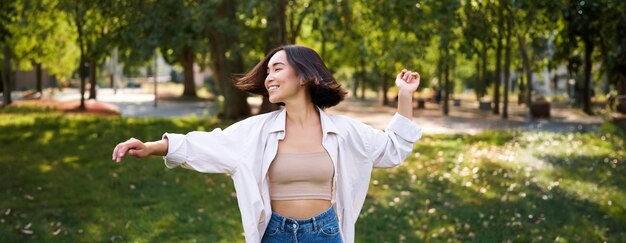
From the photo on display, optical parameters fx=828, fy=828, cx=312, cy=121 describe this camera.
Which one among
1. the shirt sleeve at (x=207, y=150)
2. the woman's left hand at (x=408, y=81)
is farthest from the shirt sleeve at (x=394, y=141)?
the shirt sleeve at (x=207, y=150)

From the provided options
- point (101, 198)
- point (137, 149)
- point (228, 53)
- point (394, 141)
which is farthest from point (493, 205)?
point (228, 53)

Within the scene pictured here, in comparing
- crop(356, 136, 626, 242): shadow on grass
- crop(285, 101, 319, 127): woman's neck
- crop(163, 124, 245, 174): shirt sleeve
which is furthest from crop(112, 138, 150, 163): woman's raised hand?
crop(356, 136, 626, 242): shadow on grass

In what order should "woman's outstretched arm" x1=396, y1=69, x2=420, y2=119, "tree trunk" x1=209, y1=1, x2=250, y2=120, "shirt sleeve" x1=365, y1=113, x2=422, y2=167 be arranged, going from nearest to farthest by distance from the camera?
"shirt sleeve" x1=365, y1=113, x2=422, y2=167
"woman's outstretched arm" x1=396, y1=69, x2=420, y2=119
"tree trunk" x1=209, y1=1, x2=250, y2=120

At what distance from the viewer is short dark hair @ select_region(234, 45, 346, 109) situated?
412cm

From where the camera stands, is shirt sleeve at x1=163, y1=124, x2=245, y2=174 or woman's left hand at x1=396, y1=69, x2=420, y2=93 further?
woman's left hand at x1=396, y1=69, x2=420, y2=93

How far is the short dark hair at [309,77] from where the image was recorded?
13.5ft

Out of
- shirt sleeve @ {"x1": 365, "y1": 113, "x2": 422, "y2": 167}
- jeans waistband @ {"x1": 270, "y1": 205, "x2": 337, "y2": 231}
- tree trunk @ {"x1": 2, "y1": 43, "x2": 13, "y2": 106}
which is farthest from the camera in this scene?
tree trunk @ {"x1": 2, "y1": 43, "x2": 13, "y2": 106}

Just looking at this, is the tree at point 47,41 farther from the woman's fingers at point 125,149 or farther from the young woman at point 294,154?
the woman's fingers at point 125,149

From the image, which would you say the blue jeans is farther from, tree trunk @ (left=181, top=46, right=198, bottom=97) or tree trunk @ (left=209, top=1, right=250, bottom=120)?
tree trunk @ (left=181, top=46, right=198, bottom=97)

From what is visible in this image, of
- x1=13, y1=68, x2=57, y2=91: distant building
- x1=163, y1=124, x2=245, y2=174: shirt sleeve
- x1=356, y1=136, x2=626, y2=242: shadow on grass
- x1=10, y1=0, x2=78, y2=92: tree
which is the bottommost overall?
x1=356, y1=136, x2=626, y2=242: shadow on grass

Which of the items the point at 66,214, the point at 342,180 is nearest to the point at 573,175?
the point at 66,214

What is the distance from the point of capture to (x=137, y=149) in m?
3.85

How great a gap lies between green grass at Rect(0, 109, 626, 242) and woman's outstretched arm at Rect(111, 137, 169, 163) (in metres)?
5.48

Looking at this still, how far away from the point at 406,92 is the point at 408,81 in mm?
84
